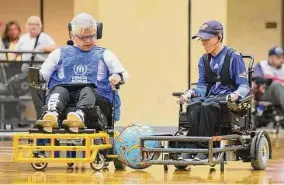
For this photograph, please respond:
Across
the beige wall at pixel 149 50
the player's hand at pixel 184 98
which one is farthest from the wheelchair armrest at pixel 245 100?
the beige wall at pixel 149 50

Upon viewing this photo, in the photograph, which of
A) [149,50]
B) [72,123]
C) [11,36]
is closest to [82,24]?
[72,123]

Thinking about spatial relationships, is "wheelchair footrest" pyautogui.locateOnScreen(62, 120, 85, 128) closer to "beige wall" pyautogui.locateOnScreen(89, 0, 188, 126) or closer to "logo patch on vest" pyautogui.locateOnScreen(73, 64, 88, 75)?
"logo patch on vest" pyautogui.locateOnScreen(73, 64, 88, 75)

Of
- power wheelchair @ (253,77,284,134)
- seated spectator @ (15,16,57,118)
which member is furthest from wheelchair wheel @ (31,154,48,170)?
power wheelchair @ (253,77,284,134)

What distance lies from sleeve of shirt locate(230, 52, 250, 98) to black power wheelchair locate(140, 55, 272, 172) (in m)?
0.08

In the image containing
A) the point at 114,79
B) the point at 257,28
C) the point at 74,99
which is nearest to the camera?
the point at 114,79

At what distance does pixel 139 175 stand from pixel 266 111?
26.5 feet

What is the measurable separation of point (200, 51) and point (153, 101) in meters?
1.01

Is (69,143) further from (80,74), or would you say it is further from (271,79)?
(271,79)

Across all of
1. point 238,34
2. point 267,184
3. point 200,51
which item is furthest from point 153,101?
point 267,184

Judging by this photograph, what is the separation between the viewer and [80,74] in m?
9.14

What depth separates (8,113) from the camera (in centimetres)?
1407

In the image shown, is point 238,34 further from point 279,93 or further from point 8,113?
point 8,113

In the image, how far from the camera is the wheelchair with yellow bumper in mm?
8562

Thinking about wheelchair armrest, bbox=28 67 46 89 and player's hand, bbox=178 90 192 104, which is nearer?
player's hand, bbox=178 90 192 104
